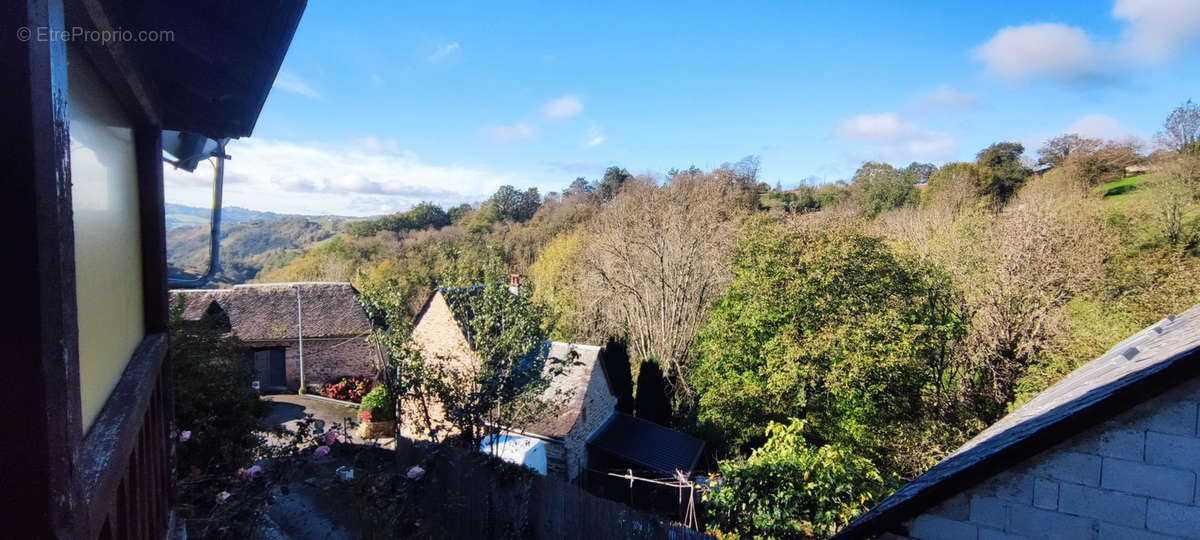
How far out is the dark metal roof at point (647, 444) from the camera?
14.5 metres

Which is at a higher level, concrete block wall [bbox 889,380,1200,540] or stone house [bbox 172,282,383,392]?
concrete block wall [bbox 889,380,1200,540]

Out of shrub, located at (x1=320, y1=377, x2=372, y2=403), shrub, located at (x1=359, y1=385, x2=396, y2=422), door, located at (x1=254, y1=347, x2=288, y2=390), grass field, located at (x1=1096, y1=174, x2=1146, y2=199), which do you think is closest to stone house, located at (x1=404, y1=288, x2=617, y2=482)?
shrub, located at (x1=359, y1=385, x2=396, y2=422)

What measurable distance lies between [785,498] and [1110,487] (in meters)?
5.25

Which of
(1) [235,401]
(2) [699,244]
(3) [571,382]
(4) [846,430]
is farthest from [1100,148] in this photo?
(1) [235,401]

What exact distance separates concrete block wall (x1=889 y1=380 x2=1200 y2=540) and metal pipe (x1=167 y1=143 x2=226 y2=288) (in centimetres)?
482

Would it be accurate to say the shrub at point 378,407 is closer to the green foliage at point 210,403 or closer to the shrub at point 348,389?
the shrub at point 348,389

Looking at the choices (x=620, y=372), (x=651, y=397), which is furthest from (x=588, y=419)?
(x=651, y=397)

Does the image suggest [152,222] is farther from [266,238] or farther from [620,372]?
[266,238]

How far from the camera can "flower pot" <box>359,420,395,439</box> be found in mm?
14569

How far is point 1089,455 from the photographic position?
2.79m

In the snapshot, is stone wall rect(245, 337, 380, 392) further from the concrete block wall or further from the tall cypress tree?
the concrete block wall

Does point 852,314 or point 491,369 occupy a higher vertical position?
point 852,314

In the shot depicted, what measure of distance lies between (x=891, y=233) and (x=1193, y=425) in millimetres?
24792

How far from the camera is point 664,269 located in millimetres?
21781
